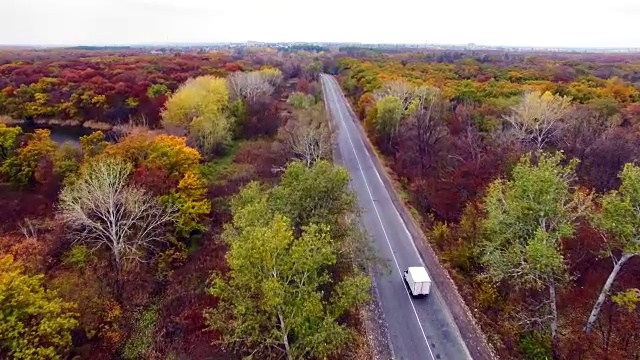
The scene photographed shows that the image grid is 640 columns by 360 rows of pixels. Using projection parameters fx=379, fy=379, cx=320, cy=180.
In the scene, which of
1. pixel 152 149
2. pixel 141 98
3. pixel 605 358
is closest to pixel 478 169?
pixel 605 358

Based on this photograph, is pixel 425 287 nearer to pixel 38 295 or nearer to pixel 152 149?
pixel 38 295

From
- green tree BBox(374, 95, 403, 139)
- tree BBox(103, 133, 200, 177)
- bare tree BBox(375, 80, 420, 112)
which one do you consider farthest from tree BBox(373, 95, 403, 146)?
tree BBox(103, 133, 200, 177)

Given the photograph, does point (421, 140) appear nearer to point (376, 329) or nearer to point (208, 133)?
point (208, 133)

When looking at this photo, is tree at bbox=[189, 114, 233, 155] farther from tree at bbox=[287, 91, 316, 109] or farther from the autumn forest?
tree at bbox=[287, 91, 316, 109]

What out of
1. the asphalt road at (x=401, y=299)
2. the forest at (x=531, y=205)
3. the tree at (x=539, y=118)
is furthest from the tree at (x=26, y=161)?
the tree at (x=539, y=118)

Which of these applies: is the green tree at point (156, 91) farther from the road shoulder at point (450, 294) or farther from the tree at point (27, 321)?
the tree at point (27, 321)

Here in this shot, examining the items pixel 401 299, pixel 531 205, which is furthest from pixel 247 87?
pixel 531 205
